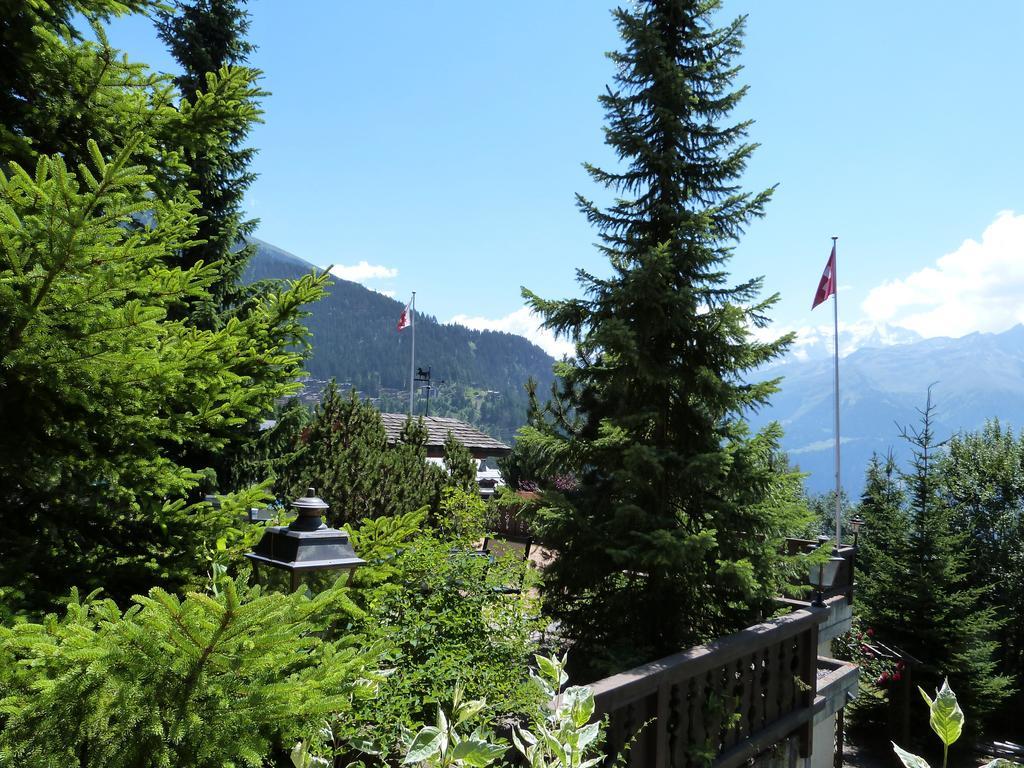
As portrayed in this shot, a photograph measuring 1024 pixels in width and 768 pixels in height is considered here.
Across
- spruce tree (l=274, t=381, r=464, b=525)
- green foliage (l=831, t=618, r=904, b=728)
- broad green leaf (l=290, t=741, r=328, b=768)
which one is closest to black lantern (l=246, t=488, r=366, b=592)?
broad green leaf (l=290, t=741, r=328, b=768)

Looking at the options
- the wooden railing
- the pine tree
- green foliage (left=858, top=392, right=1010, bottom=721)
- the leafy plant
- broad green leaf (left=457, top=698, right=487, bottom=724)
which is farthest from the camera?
green foliage (left=858, top=392, right=1010, bottom=721)

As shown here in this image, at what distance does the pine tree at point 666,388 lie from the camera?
20.4 ft

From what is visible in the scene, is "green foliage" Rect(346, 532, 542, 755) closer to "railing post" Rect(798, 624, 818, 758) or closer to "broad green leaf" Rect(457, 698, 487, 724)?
"broad green leaf" Rect(457, 698, 487, 724)

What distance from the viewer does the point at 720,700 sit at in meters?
5.43

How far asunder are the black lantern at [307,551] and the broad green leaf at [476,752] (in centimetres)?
186

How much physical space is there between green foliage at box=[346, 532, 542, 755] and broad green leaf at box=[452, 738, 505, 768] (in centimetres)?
109

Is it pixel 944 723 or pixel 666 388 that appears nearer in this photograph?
pixel 944 723

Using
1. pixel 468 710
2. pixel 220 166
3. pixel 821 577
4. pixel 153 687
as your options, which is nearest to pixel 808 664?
pixel 821 577

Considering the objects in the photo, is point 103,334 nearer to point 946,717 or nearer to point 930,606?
point 946,717

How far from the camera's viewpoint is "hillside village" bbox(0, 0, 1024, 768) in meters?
2.06

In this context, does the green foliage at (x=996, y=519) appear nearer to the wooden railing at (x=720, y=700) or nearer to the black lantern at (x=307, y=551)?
the wooden railing at (x=720, y=700)

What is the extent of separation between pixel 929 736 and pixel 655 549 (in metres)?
13.1

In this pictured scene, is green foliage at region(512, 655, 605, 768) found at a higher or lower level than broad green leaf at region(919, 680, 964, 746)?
lower

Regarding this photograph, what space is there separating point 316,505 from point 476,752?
7.63 feet
